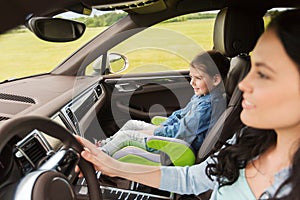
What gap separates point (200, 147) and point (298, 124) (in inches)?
45.8

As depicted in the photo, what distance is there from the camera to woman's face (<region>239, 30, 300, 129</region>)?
3.03 feet

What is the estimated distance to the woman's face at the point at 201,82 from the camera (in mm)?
2408

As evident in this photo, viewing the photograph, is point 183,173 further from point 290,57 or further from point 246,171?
point 290,57

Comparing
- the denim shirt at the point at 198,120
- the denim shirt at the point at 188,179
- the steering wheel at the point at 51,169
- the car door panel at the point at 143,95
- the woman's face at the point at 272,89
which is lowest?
the car door panel at the point at 143,95

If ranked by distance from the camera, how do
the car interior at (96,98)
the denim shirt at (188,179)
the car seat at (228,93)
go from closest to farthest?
the car interior at (96,98)
the denim shirt at (188,179)
the car seat at (228,93)

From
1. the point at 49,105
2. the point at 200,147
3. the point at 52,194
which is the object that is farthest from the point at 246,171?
the point at 49,105

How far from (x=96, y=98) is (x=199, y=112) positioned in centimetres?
77

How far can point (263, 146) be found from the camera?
116 cm

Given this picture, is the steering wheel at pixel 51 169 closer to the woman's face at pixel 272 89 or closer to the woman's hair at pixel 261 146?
the woman's hair at pixel 261 146

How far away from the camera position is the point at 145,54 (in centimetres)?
276

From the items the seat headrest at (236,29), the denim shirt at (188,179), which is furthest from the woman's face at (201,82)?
the denim shirt at (188,179)

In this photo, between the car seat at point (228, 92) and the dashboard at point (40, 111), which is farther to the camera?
the car seat at point (228, 92)

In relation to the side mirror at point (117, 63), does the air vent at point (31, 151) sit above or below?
above

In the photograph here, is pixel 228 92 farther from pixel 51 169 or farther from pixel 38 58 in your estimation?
pixel 51 169
